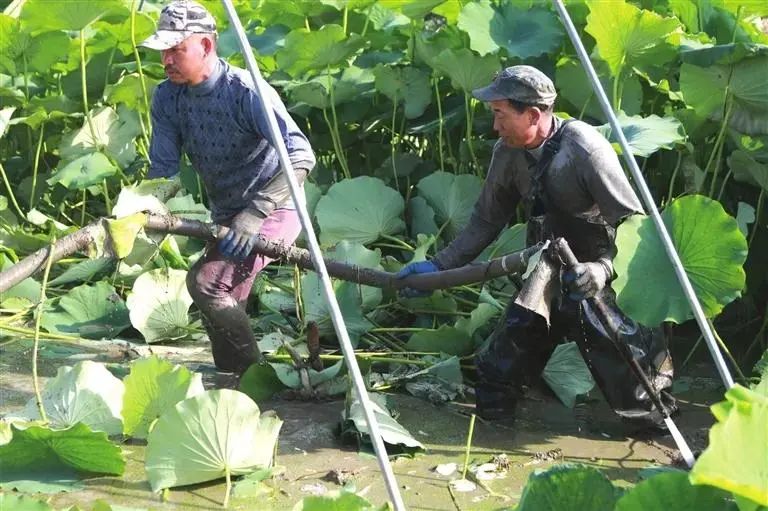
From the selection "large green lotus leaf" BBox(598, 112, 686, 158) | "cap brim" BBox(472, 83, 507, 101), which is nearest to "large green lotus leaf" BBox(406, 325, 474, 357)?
"large green lotus leaf" BBox(598, 112, 686, 158)

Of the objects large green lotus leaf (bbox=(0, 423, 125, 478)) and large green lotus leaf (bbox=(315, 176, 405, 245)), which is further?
large green lotus leaf (bbox=(315, 176, 405, 245))

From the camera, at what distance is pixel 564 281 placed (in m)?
3.93

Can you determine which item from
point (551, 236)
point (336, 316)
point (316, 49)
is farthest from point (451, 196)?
point (336, 316)

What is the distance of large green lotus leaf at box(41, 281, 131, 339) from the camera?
520 cm

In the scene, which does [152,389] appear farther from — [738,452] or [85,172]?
[85,172]

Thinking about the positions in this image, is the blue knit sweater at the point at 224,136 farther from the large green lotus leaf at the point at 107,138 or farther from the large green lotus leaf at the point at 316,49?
the large green lotus leaf at the point at 107,138

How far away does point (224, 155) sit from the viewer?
14.5 feet

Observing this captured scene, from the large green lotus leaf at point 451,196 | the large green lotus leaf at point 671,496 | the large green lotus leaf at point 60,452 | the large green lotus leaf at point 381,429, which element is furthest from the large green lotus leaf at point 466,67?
the large green lotus leaf at point 671,496

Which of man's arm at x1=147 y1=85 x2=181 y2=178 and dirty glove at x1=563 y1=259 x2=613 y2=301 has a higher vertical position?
man's arm at x1=147 y1=85 x2=181 y2=178

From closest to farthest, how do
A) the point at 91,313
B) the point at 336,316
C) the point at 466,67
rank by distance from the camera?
the point at 336,316 < the point at 91,313 < the point at 466,67

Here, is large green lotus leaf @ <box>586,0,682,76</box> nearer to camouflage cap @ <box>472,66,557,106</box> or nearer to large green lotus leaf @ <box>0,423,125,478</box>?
camouflage cap @ <box>472,66,557,106</box>

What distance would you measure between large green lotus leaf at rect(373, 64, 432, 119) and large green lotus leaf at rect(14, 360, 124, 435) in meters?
2.54

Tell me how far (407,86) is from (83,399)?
2.70m

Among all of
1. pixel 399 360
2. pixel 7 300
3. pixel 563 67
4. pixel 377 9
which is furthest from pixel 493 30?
pixel 7 300
